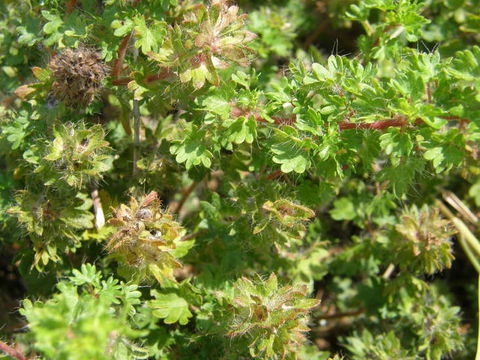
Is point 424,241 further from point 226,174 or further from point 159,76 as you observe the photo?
point 159,76

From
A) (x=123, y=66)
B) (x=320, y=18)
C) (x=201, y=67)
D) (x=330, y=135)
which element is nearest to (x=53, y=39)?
(x=123, y=66)

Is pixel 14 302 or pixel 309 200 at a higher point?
pixel 309 200

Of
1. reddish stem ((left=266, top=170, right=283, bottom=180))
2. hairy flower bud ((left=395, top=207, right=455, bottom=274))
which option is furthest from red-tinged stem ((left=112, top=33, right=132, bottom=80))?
hairy flower bud ((left=395, top=207, right=455, bottom=274))

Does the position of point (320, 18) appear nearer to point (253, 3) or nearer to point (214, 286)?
point (253, 3)

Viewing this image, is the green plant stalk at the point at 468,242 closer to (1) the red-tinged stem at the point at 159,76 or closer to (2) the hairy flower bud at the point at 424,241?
(2) the hairy flower bud at the point at 424,241

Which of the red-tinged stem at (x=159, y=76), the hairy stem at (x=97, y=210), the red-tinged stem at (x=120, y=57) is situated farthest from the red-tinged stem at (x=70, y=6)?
the hairy stem at (x=97, y=210)

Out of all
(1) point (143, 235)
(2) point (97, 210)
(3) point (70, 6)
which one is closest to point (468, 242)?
(1) point (143, 235)
